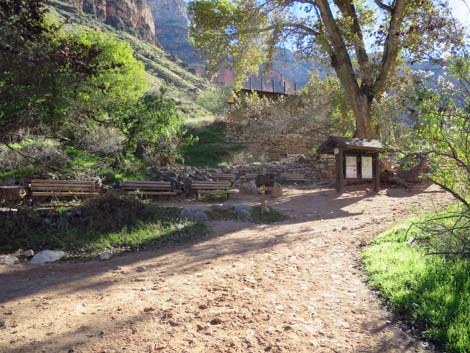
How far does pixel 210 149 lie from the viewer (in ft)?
76.8

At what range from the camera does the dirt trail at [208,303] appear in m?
2.86

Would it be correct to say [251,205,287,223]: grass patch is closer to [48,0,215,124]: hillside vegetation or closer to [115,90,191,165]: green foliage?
[115,90,191,165]: green foliage

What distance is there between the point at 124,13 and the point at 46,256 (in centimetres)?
9128

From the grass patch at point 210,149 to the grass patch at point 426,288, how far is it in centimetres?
1568

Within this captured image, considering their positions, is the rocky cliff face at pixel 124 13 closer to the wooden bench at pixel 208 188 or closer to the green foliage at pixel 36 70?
the wooden bench at pixel 208 188

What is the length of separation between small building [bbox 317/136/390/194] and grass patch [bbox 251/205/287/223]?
4.28 m

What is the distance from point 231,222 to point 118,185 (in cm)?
441

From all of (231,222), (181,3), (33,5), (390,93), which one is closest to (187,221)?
(231,222)

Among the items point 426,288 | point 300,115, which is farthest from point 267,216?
point 300,115

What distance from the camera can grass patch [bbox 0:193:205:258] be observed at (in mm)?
6438

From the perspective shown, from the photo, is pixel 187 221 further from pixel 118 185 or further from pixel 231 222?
pixel 118 185

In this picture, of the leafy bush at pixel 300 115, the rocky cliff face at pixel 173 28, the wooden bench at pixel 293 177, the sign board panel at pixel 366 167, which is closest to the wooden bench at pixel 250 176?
the wooden bench at pixel 293 177

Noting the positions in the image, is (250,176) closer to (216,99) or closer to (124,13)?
(216,99)

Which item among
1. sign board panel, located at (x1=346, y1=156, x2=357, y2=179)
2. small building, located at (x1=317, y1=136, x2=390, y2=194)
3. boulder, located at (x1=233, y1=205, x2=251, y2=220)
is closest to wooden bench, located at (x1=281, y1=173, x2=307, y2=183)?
small building, located at (x1=317, y1=136, x2=390, y2=194)
